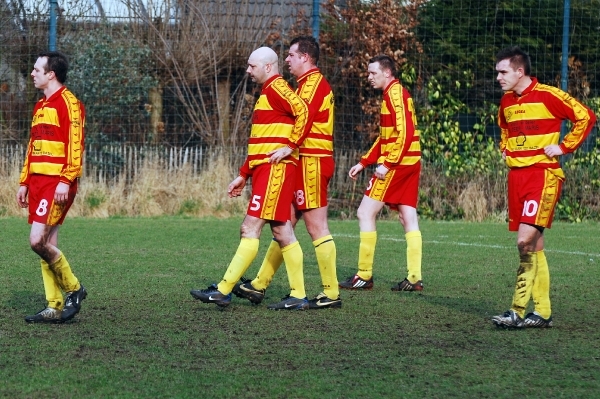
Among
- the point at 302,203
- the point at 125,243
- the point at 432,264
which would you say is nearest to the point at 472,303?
the point at 302,203

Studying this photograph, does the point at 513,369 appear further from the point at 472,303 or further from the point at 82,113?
the point at 82,113

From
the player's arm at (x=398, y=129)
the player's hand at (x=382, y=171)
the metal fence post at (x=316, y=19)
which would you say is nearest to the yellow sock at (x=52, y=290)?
the player's hand at (x=382, y=171)

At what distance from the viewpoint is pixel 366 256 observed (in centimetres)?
859

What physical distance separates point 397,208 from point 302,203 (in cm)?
172

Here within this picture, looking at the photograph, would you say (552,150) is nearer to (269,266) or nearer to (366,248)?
(269,266)

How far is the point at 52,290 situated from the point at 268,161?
1670 millimetres

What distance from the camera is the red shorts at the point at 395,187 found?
8883 millimetres

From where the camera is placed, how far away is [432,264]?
1008 cm

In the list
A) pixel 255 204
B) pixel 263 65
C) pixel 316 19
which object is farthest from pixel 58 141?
pixel 316 19

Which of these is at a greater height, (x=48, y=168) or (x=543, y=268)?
(x=48, y=168)

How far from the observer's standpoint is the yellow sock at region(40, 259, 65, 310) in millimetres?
6629

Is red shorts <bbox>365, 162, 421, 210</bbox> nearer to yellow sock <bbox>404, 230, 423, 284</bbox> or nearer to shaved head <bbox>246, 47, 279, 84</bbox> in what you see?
yellow sock <bbox>404, 230, 423, 284</bbox>

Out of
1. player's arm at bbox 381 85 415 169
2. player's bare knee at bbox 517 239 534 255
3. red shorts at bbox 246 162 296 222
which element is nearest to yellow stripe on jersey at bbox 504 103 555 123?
player's bare knee at bbox 517 239 534 255

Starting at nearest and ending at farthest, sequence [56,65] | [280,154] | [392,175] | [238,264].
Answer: [56,65], [280,154], [238,264], [392,175]
